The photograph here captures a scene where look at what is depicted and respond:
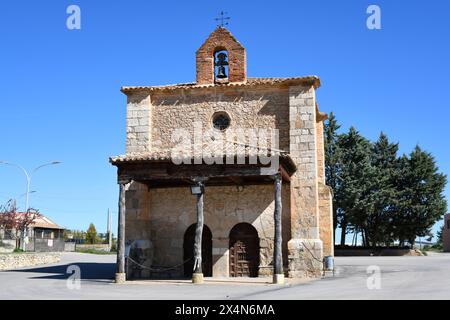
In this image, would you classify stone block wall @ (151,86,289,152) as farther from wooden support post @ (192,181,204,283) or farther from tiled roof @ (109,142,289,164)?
wooden support post @ (192,181,204,283)

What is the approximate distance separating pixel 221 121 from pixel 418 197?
29.5 meters

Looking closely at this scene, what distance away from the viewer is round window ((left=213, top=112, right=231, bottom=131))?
20220 mm

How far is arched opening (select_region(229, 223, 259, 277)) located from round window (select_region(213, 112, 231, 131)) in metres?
3.73

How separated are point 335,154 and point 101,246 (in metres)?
30.1

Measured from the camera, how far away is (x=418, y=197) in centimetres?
4456

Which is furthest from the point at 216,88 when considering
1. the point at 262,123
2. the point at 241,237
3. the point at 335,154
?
the point at 335,154

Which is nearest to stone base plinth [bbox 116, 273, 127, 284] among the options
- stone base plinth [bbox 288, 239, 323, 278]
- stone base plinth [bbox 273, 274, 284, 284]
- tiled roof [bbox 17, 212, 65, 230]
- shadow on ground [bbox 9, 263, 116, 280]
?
shadow on ground [bbox 9, 263, 116, 280]

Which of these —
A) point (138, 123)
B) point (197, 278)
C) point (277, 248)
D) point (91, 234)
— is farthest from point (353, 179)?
point (91, 234)

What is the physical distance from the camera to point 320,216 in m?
20.9

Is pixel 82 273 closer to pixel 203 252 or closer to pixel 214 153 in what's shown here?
pixel 203 252

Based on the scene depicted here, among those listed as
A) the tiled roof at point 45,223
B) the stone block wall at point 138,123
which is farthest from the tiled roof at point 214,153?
the tiled roof at point 45,223

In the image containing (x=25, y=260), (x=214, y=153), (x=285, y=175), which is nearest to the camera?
(x=214, y=153)
